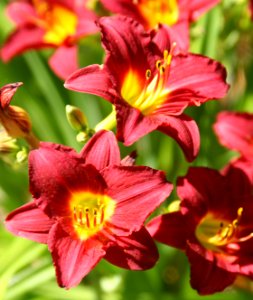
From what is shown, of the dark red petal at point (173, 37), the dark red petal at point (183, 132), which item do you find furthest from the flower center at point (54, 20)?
the dark red petal at point (183, 132)

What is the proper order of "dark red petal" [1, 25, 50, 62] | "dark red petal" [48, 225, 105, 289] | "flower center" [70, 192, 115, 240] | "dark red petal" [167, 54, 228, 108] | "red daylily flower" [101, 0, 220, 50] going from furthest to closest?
"dark red petal" [1, 25, 50, 62], "red daylily flower" [101, 0, 220, 50], "dark red petal" [167, 54, 228, 108], "flower center" [70, 192, 115, 240], "dark red petal" [48, 225, 105, 289]

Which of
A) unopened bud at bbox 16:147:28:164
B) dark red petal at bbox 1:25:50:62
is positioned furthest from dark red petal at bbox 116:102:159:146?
dark red petal at bbox 1:25:50:62

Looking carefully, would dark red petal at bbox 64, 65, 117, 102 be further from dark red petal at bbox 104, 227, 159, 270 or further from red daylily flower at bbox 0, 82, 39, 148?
dark red petal at bbox 104, 227, 159, 270

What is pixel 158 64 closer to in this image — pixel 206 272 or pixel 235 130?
pixel 235 130

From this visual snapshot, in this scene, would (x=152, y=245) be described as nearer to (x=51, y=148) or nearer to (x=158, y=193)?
(x=158, y=193)

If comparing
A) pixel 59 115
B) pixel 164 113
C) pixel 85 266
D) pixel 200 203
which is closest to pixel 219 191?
pixel 200 203
